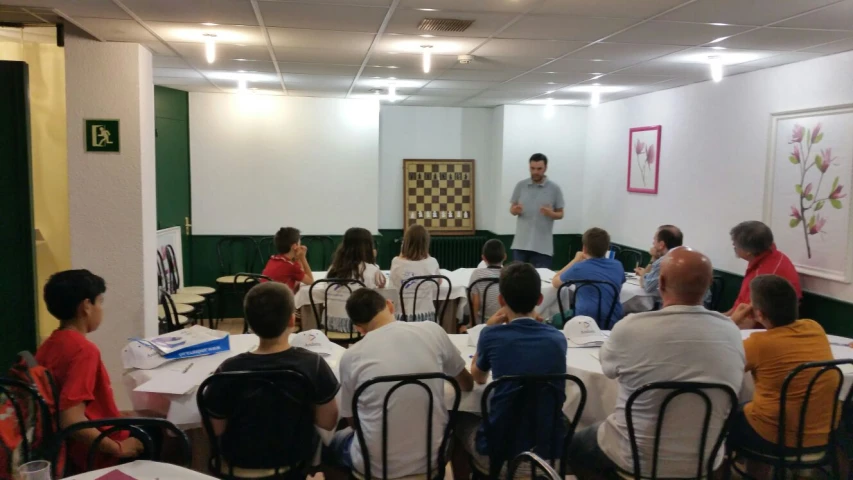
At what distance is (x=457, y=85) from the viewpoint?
602cm

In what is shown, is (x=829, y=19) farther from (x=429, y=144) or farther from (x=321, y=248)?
(x=321, y=248)

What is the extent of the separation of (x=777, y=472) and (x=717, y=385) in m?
0.71

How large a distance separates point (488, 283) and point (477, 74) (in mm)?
1967

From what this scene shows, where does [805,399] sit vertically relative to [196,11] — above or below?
below

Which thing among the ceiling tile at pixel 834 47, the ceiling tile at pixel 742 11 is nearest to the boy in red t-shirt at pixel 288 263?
the ceiling tile at pixel 742 11

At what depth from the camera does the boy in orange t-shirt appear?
2487mm

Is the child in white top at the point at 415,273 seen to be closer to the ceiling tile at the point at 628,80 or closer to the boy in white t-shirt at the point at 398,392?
the boy in white t-shirt at the point at 398,392

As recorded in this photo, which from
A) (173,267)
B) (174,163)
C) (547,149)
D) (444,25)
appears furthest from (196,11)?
(547,149)

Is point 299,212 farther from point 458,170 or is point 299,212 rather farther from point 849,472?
point 849,472

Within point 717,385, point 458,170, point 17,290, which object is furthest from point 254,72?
point 717,385

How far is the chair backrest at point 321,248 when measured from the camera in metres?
7.27

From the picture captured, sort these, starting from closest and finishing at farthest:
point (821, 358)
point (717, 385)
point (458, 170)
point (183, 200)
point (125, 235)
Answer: point (717, 385) < point (821, 358) < point (125, 235) < point (183, 200) < point (458, 170)

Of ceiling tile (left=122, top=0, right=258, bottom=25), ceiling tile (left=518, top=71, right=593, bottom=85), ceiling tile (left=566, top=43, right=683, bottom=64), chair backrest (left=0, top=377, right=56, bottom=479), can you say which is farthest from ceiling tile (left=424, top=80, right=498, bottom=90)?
chair backrest (left=0, top=377, right=56, bottom=479)

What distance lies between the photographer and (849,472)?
116 inches
